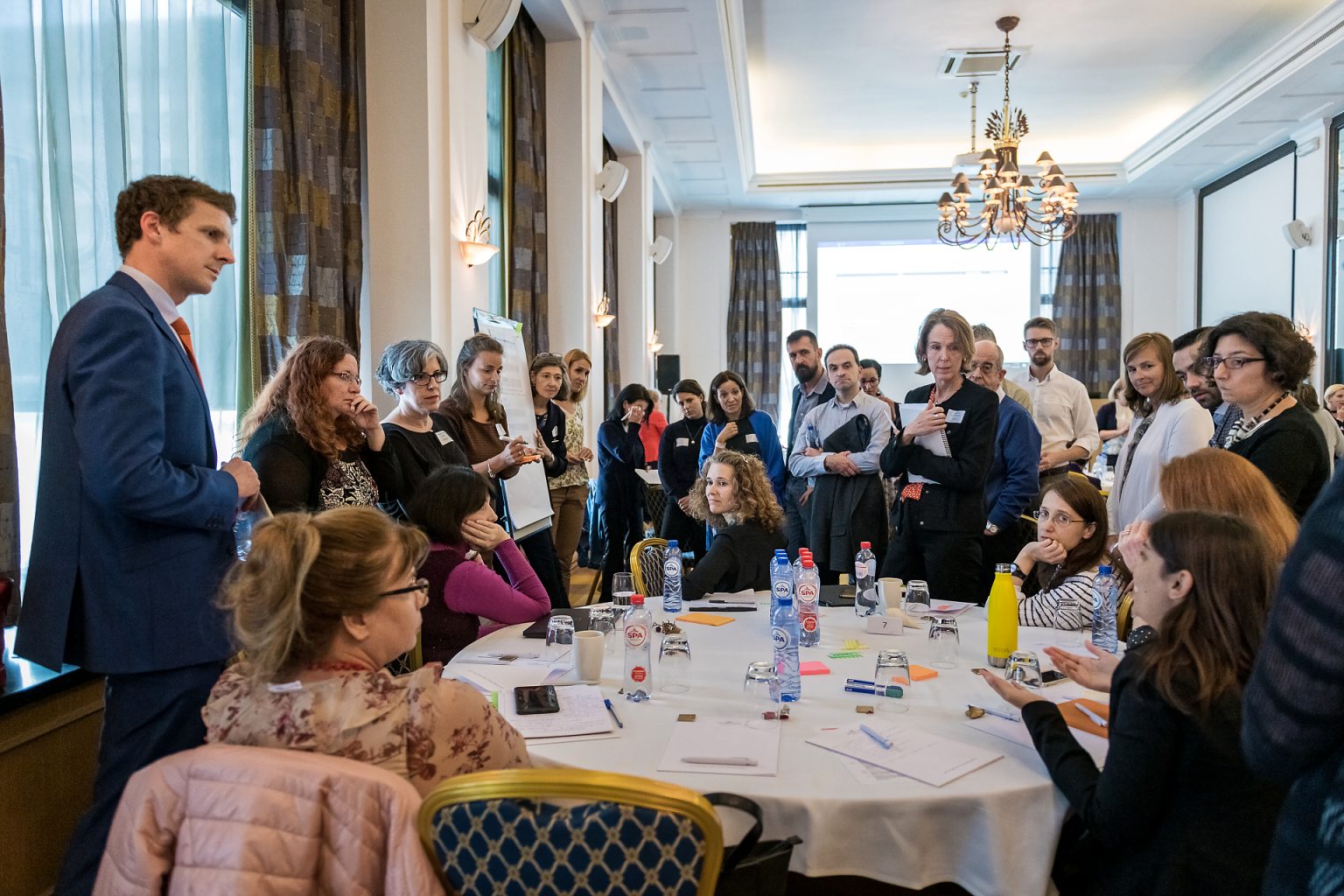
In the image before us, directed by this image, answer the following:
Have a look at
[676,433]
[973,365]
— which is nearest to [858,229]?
[676,433]

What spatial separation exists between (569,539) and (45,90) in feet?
11.1

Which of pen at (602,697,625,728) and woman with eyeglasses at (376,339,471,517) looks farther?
woman with eyeglasses at (376,339,471,517)

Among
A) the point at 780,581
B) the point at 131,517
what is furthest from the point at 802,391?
the point at 131,517

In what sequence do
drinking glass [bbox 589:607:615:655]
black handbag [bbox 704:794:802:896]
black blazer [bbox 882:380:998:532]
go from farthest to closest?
1. black blazer [bbox 882:380:998:532]
2. drinking glass [bbox 589:607:615:655]
3. black handbag [bbox 704:794:802:896]

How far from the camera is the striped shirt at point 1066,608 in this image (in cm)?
256

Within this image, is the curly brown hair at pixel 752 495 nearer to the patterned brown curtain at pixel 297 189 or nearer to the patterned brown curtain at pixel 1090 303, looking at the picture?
the patterned brown curtain at pixel 297 189

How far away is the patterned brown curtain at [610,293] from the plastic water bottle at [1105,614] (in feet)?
20.0

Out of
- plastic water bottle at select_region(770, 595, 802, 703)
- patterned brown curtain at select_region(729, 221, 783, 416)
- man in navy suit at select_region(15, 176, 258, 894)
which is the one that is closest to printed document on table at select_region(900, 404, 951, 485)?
plastic water bottle at select_region(770, 595, 802, 703)

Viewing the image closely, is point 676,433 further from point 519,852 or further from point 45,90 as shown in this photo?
point 519,852

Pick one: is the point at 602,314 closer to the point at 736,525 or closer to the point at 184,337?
the point at 736,525

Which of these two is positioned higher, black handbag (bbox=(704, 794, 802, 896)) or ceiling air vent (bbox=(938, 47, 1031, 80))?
ceiling air vent (bbox=(938, 47, 1031, 80))

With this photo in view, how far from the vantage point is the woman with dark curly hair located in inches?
122

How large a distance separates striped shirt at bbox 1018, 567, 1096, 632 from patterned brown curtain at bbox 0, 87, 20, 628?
2.58 meters

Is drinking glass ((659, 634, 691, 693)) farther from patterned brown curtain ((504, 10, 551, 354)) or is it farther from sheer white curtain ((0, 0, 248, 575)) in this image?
patterned brown curtain ((504, 10, 551, 354))
